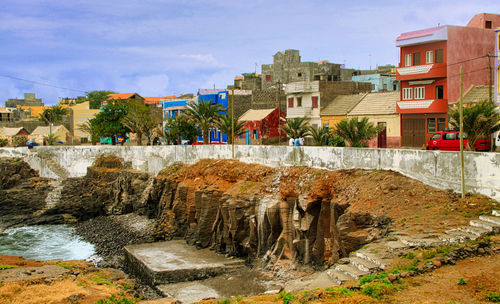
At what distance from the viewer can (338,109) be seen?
50062mm

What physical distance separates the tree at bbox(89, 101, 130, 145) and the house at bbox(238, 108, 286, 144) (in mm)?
17935

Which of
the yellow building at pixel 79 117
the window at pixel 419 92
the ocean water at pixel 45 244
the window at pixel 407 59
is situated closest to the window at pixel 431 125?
the window at pixel 419 92

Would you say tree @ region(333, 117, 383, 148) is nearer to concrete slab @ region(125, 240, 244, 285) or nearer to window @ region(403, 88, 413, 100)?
window @ region(403, 88, 413, 100)

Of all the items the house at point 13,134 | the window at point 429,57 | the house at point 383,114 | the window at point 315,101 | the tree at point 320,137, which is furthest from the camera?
the house at point 13,134

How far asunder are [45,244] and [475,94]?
33409 millimetres

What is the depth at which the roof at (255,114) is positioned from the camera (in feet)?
188

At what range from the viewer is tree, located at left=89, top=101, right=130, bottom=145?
212 ft

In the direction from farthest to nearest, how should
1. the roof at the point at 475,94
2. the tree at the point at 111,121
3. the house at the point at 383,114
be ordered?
the tree at the point at 111,121, the house at the point at 383,114, the roof at the point at 475,94

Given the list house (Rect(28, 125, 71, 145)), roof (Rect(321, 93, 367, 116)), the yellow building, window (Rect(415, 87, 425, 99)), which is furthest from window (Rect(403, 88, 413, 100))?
the yellow building

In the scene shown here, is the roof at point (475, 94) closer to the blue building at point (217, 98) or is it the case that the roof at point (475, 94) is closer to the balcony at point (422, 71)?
the balcony at point (422, 71)

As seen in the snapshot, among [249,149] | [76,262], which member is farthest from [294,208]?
[76,262]

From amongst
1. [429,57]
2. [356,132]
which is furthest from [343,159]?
[429,57]

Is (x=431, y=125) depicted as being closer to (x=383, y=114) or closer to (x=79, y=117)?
(x=383, y=114)

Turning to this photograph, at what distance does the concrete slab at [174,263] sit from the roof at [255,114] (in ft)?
91.0
